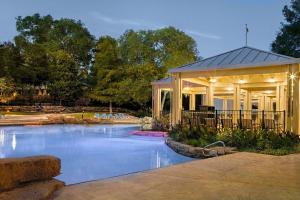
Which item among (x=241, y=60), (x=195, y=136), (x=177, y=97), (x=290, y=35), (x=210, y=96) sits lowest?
(x=195, y=136)

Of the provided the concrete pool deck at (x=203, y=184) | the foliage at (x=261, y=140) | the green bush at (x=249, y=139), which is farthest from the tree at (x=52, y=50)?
the concrete pool deck at (x=203, y=184)

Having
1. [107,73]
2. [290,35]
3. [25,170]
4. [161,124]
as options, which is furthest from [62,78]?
[25,170]

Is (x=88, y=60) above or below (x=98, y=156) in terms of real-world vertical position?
above

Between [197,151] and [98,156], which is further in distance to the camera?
[98,156]

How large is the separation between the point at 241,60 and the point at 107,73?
21.7m

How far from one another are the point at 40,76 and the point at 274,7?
9961 cm

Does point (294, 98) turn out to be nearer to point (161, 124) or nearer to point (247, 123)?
point (247, 123)

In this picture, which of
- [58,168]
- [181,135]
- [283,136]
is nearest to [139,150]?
[181,135]

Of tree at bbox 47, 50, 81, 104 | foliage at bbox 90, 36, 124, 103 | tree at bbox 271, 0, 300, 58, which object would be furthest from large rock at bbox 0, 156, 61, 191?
tree at bbox 47, 50, 81, 104

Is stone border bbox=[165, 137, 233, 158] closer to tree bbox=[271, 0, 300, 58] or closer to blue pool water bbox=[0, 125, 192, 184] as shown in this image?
blue pool water bbox=[0, 125, 192, 184]

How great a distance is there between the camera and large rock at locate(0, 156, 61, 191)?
4055 millimetres

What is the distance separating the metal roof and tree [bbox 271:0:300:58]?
13027mm

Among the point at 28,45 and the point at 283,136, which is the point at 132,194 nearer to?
the point at 283,136

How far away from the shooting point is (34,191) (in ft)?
13.7
